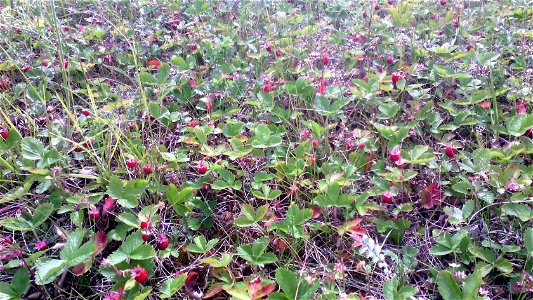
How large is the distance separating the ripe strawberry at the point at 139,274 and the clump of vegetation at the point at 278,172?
0.02 meters

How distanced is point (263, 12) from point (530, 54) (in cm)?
178

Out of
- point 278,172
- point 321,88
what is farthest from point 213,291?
point 321,88

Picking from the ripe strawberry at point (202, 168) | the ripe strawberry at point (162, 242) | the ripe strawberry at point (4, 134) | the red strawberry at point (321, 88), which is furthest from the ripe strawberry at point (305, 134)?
the ripe strawberry at point (4, 134)

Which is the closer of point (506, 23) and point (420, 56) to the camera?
point (420, 56)

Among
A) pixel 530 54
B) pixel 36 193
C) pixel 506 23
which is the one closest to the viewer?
pixel 36 193

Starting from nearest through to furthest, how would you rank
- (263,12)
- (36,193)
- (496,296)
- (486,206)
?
(496,296) < (486,206) < (36,193) < (263,12)

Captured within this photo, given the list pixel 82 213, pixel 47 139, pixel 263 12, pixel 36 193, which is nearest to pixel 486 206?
pixel 82 213

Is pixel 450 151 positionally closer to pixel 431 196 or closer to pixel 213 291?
pixel 431 196

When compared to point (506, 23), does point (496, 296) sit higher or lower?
lower

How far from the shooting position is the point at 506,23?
3.03m

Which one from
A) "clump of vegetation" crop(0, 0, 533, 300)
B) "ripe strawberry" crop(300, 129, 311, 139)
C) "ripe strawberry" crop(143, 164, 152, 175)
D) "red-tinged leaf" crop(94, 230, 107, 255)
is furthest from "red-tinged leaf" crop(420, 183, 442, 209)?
"red-tinged leaf" crop(94, 230, 107, 255)

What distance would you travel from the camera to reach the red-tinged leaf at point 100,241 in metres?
1.57

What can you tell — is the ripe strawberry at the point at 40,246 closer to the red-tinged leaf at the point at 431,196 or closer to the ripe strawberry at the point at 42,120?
the ripe strawberry at the point at 42,120

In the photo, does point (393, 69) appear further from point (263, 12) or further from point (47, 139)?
point (47, 139)
